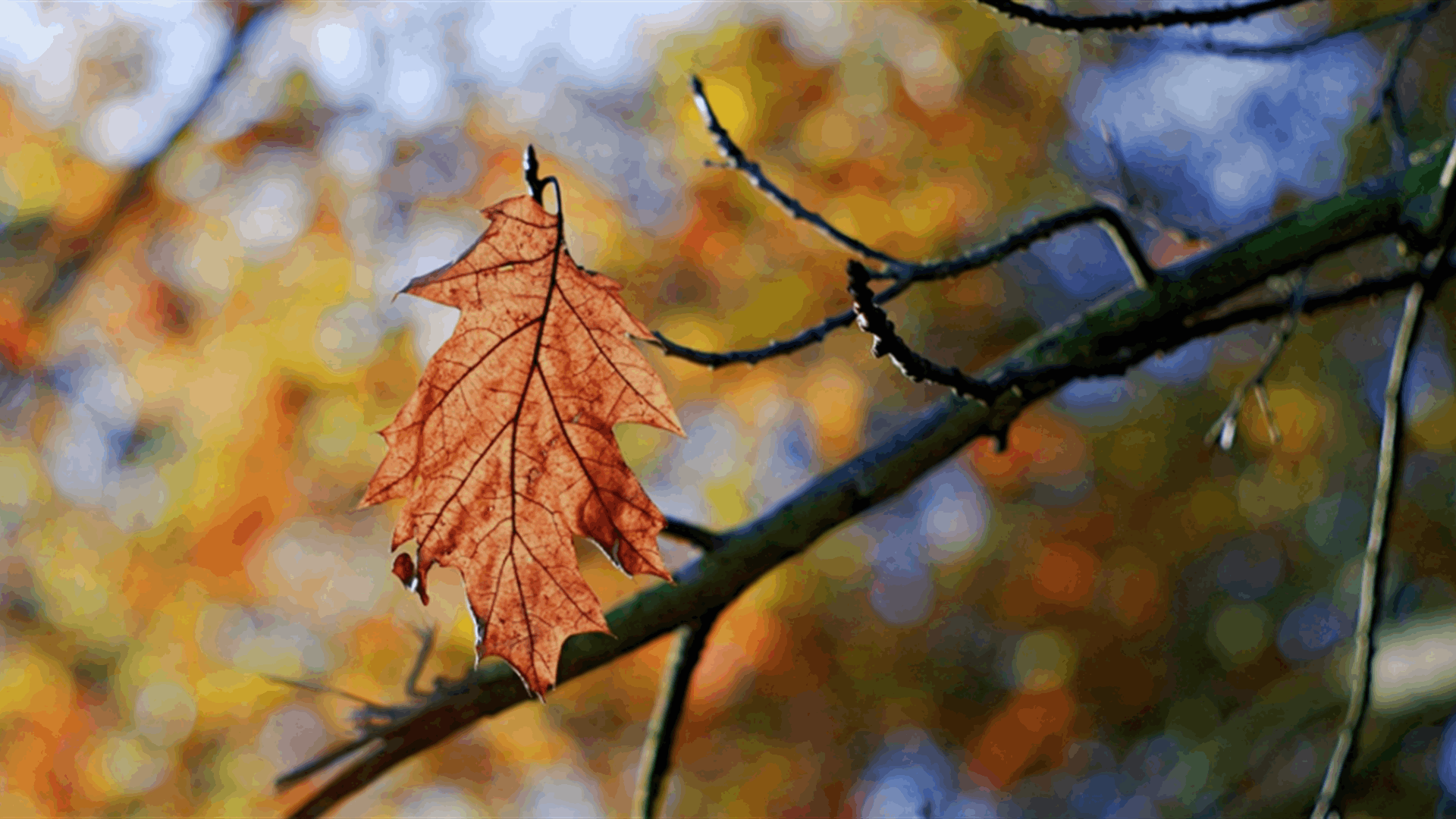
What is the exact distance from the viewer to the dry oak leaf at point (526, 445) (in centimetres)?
77

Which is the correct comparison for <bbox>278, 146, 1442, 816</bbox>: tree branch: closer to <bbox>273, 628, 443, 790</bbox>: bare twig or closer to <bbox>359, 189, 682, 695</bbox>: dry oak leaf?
<bbox>273, 628, 443, 790</bbox>: bare twig

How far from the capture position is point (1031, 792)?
6.31m

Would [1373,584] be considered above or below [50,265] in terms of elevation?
below

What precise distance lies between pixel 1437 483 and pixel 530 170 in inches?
300

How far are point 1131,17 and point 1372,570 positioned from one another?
2.86 ft

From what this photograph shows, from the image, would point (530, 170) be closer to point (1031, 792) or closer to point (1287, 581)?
point (1031, 792)

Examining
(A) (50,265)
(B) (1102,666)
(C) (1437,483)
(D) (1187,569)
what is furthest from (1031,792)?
(A) (50,265)

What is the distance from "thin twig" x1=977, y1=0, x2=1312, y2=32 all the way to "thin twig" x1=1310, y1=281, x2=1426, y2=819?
0.62 m

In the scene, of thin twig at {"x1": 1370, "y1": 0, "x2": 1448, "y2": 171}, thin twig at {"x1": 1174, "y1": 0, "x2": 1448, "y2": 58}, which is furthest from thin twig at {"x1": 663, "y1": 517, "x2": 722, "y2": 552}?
thin twig at {"x1": 1370, "y1": 0, "x2": 1448, "y2": 171}

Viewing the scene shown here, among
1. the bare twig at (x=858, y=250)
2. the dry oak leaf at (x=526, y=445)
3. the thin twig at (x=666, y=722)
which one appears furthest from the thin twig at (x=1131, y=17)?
the thin twig at (x=666, y=722)

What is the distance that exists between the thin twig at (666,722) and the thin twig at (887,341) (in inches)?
20.3

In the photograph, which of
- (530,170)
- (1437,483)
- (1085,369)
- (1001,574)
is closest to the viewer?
(530,170)

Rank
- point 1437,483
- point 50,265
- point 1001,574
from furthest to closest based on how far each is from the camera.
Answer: point 1001,574 → point 1437,483 → point 50,265

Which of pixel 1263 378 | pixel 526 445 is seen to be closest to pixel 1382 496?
pixel 1263 378
